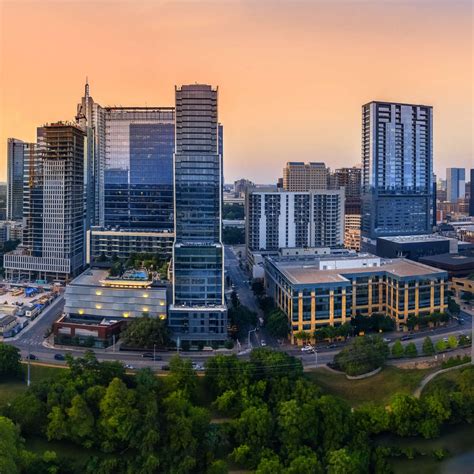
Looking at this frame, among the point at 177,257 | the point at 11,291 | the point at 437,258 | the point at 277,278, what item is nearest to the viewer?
the point at 177,257

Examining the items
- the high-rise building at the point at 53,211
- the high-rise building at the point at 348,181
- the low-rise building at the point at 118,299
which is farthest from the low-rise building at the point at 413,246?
the high-rise building at the point at 53,211

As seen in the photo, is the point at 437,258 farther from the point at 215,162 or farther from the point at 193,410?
the point at 193,410

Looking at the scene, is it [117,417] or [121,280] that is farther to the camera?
[121,280]

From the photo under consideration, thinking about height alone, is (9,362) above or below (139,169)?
below

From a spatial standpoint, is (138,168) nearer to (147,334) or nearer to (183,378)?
(147,334)

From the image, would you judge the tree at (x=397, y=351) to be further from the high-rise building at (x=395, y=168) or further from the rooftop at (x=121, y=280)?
the high-rise building at (x=395, y=168)

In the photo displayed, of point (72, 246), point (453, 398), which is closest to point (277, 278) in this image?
point (453, 398)

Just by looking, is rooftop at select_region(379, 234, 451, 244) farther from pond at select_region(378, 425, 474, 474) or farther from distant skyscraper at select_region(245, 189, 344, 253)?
pond at select_region(378, 425, 474, 474)

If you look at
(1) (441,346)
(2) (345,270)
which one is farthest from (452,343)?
(2) (345,270)

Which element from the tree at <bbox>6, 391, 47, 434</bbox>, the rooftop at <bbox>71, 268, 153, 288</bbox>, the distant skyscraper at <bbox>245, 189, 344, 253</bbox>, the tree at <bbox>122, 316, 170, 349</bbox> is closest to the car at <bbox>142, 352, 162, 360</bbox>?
the tree at <bbox>122, 316, 170, 349</bbox>
